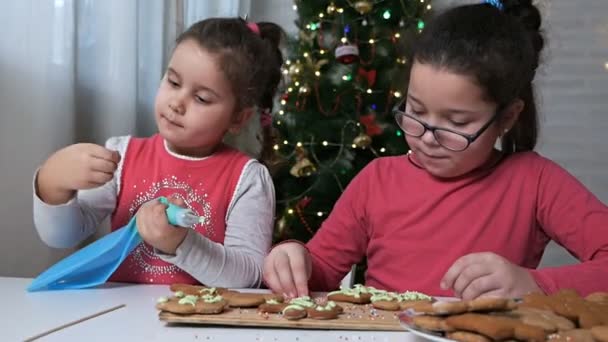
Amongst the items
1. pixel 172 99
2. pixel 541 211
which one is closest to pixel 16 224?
pixel 172 99

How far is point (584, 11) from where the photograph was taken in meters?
3.40

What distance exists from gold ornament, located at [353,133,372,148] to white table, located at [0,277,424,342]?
168 centimetres

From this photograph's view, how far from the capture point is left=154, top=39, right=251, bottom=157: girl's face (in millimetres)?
1345

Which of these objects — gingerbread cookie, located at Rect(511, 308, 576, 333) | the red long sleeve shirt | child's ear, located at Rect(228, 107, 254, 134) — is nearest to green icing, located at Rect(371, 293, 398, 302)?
gingerbread cookie, located at Rect(511, 308, 576, 333)

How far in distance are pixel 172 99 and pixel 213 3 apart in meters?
1.51

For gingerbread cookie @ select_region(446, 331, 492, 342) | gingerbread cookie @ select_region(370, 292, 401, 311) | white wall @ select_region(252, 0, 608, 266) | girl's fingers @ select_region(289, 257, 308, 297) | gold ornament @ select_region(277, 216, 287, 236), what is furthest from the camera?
white wall @ select_region(252, 0, 608, 266)

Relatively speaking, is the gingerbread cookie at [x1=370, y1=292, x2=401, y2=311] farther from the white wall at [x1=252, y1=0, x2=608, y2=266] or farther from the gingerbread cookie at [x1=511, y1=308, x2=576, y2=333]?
the white wall at [x1=252, y1=0, x2=608, y2=266]

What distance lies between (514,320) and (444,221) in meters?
0.64

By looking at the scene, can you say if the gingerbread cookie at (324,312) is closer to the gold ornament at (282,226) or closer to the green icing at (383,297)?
the green icing at (383,297)

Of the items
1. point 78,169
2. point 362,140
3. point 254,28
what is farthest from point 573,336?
point 362,140

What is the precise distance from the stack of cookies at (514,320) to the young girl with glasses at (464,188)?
13.0 inches

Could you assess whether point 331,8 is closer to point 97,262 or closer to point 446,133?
point 446,133

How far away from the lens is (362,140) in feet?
8.50

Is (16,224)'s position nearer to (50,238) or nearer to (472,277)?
(50,238)
